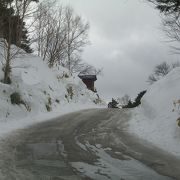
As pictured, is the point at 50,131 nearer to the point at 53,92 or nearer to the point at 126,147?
the point at 126,147

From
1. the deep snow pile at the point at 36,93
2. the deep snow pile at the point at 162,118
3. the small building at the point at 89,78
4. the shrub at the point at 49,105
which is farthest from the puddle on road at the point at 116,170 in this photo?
the small building at the point at 89,78

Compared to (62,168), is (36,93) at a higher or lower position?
higher

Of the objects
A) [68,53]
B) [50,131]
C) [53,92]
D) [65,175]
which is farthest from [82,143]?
[68,53]

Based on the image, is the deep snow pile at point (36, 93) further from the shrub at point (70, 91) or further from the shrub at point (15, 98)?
the shrub at point (15, 98)

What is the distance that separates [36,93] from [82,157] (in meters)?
14.7

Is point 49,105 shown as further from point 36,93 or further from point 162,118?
point 162,118

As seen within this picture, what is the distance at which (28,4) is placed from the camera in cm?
2384

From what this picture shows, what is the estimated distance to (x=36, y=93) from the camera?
25062 millimetres

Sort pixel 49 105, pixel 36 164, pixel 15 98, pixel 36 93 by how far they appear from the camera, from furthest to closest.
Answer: pixel 49 105, pixel 36 93, pixel 15 98, pixel 36 164

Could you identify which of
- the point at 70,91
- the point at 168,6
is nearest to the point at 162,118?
the point at 168,6

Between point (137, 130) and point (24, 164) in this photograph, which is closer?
point (24, 164)

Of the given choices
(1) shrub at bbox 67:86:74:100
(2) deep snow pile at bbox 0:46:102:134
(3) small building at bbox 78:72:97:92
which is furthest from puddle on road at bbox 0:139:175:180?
(3) small building at bbox 78:72:97:92

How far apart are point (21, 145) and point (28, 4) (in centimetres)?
1314

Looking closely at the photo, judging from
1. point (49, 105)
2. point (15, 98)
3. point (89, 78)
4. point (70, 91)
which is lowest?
point (49, 105)
